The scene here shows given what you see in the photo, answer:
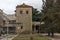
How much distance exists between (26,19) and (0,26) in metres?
8.30

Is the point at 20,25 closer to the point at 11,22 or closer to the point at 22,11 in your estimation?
the point at 22,11

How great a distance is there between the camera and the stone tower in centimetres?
6588

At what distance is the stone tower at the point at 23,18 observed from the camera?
65.9 metres

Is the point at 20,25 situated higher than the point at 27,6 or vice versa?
the point at 27,6

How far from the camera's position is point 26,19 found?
6619cm

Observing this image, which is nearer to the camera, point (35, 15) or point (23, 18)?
point (23, 18)

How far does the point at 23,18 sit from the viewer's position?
66188 mm

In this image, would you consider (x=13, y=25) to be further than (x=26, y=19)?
Yes

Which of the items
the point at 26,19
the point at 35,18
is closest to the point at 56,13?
the point at 26,19

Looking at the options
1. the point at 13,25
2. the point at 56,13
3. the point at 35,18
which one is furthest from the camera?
the point at 35,18

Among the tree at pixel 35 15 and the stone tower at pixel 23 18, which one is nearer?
the stone tower at pixel 23 18

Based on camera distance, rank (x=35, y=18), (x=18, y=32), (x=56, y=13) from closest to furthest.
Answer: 1. (x=56, y=13)
2. (x=18, y=32)
3. (x=35, y=18)

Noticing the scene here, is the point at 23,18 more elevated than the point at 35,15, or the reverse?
the point at 35,15

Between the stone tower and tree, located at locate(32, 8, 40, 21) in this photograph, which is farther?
tree, located at locate(32, 8, 40, 21)
